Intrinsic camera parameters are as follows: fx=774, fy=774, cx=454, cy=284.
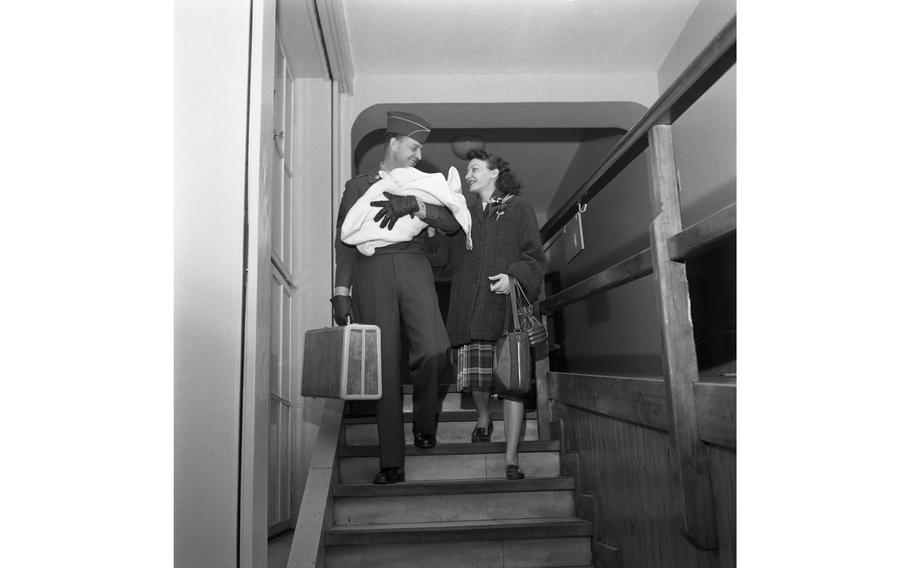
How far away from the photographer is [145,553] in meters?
0.59

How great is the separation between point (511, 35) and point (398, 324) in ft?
6.92

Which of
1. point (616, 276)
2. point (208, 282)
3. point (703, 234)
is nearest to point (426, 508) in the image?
point (616, 276)

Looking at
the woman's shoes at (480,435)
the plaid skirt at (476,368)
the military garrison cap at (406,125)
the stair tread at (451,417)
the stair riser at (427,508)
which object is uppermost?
the military garrison cap at (406,125)

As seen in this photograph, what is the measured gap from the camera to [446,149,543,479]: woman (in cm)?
313

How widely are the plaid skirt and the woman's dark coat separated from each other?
5 cm

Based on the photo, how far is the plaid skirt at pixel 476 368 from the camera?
322 cm

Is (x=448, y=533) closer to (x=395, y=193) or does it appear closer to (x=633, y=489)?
(x=633, y=489)

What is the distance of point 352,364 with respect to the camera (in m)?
2.61

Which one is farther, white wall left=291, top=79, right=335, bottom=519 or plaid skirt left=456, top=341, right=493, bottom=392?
white wall left=291, top=79, right=335, bottom=519

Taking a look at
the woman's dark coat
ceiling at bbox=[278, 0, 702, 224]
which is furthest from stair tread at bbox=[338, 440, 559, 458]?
ceiling at bbox=[278, 0, 702, 224]

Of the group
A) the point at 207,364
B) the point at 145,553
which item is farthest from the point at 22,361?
the point at 207,364

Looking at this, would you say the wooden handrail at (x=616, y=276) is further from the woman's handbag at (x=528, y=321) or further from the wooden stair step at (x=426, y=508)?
the wooden stair step at (x=426, y=508)

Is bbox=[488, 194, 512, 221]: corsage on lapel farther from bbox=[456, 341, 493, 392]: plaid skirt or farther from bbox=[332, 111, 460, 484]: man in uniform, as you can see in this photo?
bbox=[456, 341, 493, 392]: plaid skirt

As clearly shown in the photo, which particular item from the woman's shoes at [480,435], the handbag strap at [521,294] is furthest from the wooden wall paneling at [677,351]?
Result: the woman's shoes at [480,435]
